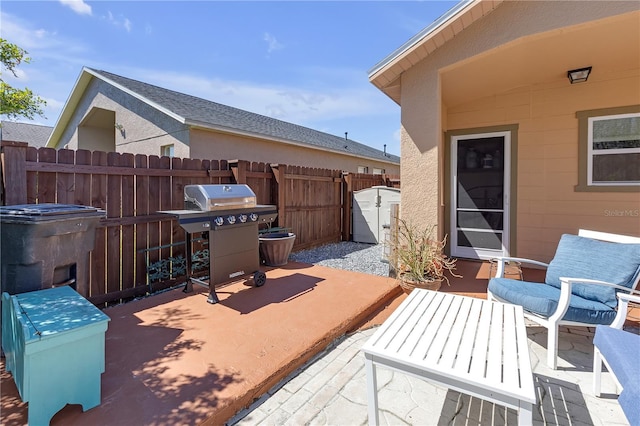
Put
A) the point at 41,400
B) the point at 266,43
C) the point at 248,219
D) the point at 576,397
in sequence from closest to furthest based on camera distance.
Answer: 1. the point at 41,400
2. the point at 576,397
3. the point at 248,219
4. the point at 266,43

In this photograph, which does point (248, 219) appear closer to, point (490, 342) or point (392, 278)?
point (392, 278)

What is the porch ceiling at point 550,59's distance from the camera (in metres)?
3.73

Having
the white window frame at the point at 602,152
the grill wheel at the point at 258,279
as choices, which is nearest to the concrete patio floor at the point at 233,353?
the grill wheel at the point at 258,279

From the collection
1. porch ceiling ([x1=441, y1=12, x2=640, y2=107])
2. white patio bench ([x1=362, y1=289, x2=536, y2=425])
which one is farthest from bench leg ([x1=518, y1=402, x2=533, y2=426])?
porch ceiling ([x1=441, y1=12, x2=640, y2=107])

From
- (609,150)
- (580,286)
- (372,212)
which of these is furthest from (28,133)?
(609,150)

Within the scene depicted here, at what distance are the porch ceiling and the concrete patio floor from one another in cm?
325

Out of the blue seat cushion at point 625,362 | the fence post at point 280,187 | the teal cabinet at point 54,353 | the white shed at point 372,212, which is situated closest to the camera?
the blue seat cushion at point 625,362

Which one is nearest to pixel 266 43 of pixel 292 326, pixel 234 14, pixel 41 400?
pixel 234 14

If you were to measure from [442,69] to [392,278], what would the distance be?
320cm

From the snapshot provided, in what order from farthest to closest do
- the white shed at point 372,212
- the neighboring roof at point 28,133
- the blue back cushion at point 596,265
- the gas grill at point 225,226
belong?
1. the neighboring roof at point 28,133
2. the white shed at point 372,212
3. the gas grill at point 225,226
4. the blue back cushion at point 596,265

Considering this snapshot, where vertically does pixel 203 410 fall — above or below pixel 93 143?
below

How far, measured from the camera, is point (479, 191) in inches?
229

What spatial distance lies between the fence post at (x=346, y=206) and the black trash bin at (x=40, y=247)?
650cm

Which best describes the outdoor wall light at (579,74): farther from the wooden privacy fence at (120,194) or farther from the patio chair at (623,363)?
the wooden privacy fence at (120,194)
